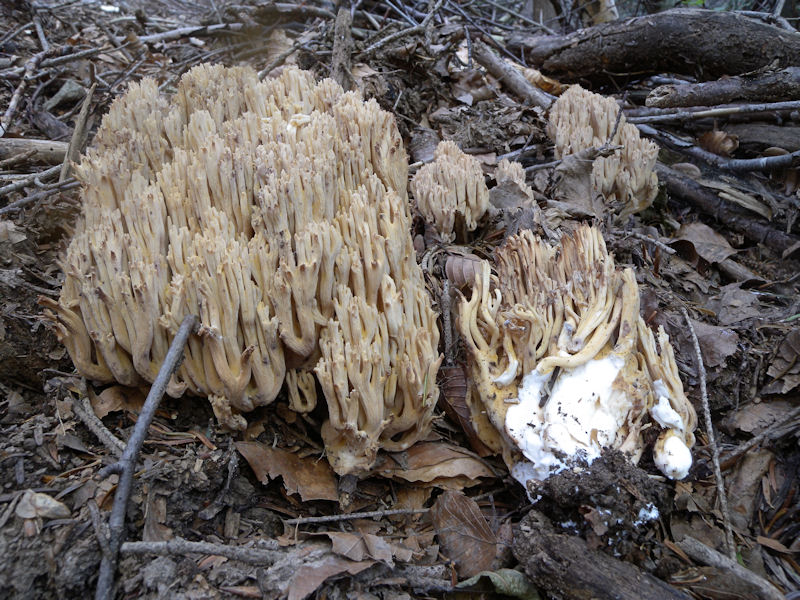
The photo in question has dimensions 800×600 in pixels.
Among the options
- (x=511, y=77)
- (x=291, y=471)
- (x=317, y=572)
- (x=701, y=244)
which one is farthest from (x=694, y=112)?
(x=317, y=572)

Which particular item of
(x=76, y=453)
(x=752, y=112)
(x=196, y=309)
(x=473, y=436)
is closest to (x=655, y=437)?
(x=473, y=436)

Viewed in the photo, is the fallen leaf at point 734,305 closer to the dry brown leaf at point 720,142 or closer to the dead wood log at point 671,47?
the dry brown leaf at point 720,142

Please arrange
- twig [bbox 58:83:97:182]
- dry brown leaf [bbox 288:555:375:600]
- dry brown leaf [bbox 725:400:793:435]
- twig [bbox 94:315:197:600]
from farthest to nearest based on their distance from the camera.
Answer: twig [bbox 58:83:97:182], dry brown leaf [bbox 725:400:793:435], dry brown leaf [bbox 288:555:375:600], twig [bbox 94:315:197:600]

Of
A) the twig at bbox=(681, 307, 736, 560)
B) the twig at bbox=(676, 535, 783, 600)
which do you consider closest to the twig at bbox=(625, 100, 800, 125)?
the twig at bbox=(681, 307, 736, 560)

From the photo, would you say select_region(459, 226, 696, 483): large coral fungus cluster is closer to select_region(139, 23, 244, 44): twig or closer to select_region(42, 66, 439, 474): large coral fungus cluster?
select_region(42, 66, 439, 474): large coral fungus cluster

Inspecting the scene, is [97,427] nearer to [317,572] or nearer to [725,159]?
[317,572]

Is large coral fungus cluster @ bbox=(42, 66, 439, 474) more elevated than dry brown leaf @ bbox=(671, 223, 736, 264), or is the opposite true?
large coral fungus cluster @ bbox=(42, 66, 439, 474)

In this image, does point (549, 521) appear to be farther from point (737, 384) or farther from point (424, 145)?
point (424, 145)
